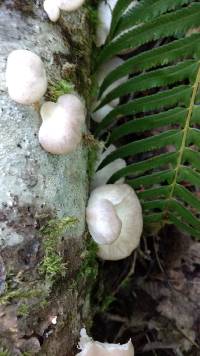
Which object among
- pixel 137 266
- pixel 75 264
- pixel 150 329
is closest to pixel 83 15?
pixel 75 264

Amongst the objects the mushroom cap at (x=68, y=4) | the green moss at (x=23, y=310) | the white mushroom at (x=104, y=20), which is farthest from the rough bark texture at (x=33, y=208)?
the white mushroom at (x=104, y=20)

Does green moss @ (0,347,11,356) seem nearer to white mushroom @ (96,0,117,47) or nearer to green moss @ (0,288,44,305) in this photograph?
green moss @ (0,288,44,305)

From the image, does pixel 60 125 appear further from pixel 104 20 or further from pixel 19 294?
pixel 104 20

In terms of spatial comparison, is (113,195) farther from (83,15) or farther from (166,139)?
(83,15)

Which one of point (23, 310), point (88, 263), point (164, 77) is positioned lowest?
point (88, 263)

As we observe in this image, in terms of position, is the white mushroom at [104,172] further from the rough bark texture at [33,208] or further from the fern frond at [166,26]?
the fern frond at [166,26]

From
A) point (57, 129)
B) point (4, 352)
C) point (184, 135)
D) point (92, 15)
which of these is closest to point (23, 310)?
point (4, 352)
